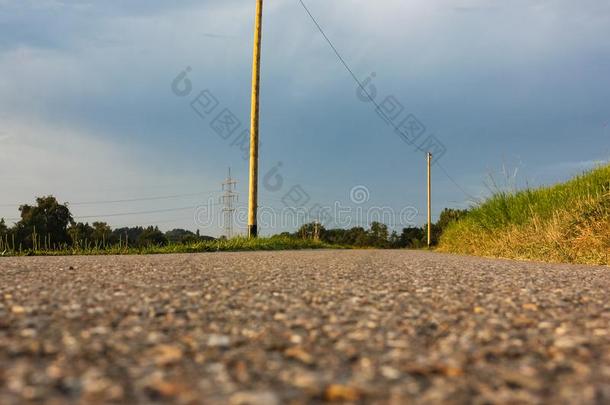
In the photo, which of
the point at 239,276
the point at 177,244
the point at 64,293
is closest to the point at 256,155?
the point at 177,244

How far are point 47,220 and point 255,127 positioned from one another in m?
34.1

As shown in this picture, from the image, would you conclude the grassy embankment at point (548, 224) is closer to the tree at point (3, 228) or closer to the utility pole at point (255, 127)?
the utility pole at point (255, 127)

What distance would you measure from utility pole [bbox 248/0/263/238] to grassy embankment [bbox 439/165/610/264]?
20.2ft

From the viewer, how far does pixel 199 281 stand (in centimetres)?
384

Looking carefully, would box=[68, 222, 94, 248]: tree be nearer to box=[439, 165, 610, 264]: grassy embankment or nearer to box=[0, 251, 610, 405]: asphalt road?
box=[439, 165, 610, 264]: grassy embankment

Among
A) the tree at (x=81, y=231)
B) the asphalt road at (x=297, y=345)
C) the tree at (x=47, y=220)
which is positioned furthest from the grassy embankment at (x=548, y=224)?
the tree at (x=47, y=220)

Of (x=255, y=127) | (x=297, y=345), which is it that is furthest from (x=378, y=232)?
(x=297, y=345)

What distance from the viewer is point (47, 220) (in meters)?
42.8

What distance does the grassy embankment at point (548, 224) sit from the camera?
8758mm

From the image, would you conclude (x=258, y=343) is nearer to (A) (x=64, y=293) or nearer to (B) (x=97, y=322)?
(B) (x=97, y=322)

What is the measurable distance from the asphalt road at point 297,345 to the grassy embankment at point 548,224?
6.15 meters

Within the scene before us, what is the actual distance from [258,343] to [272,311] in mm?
616

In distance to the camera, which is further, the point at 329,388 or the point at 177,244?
the point at 177,244

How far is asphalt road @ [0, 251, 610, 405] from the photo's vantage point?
1.48 metres
